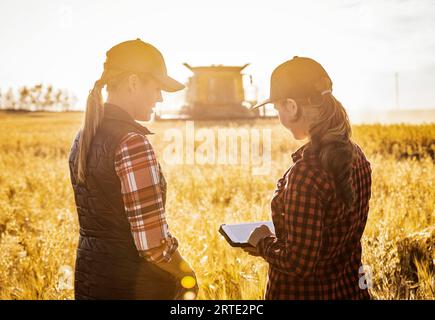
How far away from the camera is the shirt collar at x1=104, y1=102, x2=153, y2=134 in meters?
1.71

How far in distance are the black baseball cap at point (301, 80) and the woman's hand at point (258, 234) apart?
58cm

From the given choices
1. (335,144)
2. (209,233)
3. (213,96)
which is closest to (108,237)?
(335,144)

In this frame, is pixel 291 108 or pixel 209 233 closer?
pixel 291 108

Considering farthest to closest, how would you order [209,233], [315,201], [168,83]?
[209,233], [168,83], [315,201]

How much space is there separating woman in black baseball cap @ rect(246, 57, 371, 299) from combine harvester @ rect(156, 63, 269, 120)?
29202 millimetres

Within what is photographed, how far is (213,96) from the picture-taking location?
31.8 meters

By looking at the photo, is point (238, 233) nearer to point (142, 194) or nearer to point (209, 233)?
point (142, 194)

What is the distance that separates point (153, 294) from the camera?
185 centimetres

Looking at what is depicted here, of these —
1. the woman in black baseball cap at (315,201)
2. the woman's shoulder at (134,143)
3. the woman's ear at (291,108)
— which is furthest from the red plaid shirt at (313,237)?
the woman's shoulder at (134,143)

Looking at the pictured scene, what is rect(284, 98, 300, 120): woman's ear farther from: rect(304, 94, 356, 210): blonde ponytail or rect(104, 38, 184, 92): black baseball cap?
rect(104, 38, 184, 92): black baseball cap

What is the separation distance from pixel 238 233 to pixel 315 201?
2.19ft

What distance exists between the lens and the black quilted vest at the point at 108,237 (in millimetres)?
1672
